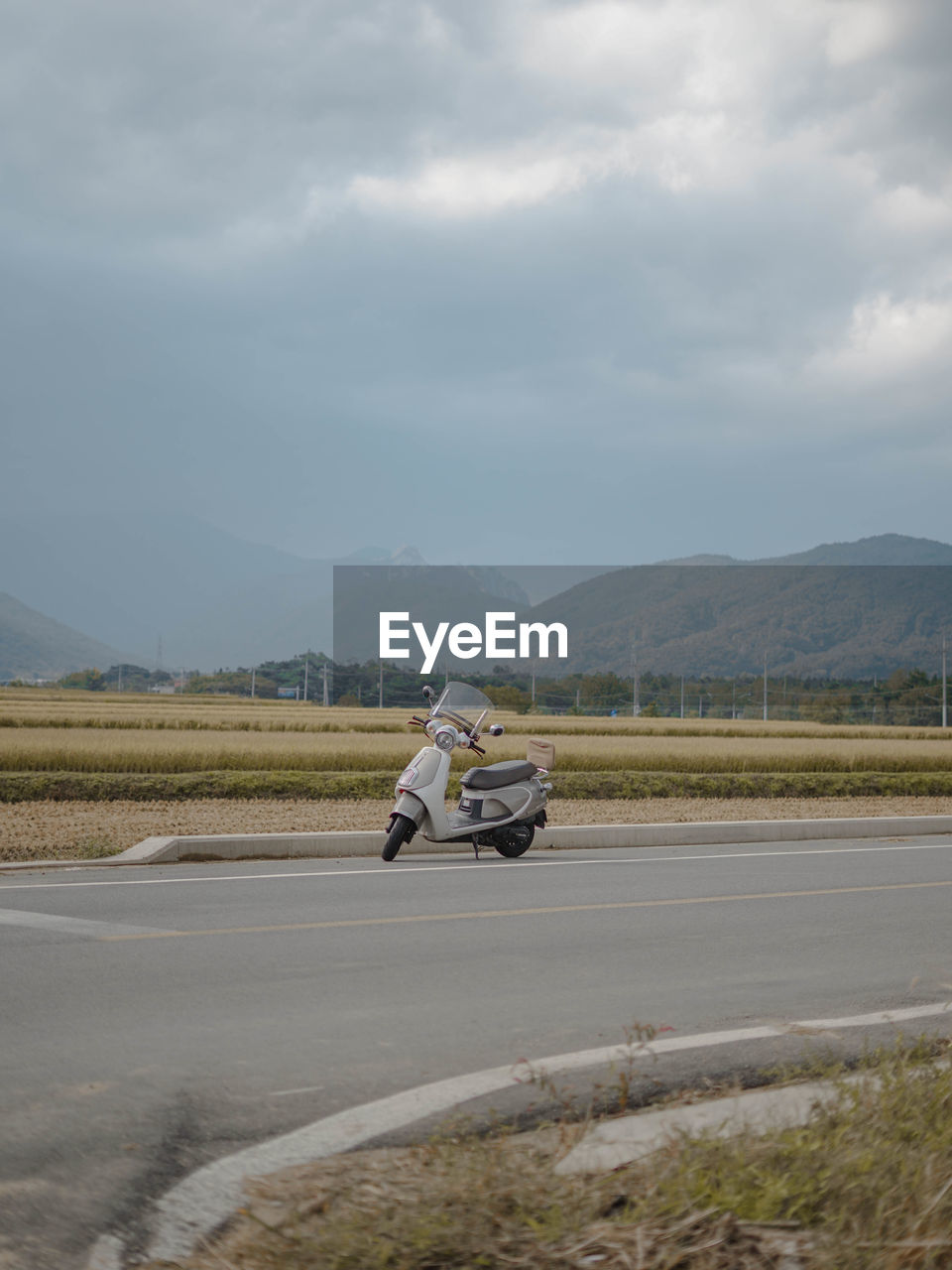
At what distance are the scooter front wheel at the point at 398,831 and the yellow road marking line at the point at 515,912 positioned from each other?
2.31m

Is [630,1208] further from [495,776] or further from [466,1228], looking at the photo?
[495,776]

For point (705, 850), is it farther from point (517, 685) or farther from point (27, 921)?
point (517, 685)

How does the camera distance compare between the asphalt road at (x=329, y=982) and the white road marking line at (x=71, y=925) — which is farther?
the white road marking line at (x=71, y=925)

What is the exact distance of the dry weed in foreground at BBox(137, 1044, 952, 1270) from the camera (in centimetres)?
296

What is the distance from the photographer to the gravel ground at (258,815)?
12.2 m

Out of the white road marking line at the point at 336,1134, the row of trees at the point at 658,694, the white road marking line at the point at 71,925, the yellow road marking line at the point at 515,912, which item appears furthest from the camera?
the row of trees at the point at 658,694

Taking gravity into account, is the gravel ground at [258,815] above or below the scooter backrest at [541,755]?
below

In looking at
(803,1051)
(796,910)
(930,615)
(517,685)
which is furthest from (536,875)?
(930,615)

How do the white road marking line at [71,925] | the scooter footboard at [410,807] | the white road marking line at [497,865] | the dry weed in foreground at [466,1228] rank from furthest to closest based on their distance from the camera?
the scooter footboard at [410,807], the white road marking line at [497,865], the white road marking line at [71,925], the dry weed in foreground at [466,1228]

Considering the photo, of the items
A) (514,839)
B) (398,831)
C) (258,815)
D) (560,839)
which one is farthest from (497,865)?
(258,815)

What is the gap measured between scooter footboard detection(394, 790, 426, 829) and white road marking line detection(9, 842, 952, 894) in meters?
0.53

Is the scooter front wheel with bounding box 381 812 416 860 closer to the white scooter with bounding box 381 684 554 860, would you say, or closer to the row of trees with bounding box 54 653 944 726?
the white scooter with bounding box 381 684 554 860

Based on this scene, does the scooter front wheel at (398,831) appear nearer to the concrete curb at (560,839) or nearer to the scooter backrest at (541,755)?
the concrete curb at (560,839)

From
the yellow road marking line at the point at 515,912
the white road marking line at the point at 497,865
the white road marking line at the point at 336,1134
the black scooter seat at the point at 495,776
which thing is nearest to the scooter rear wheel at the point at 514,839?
the white road marking line at the point at 497,865
